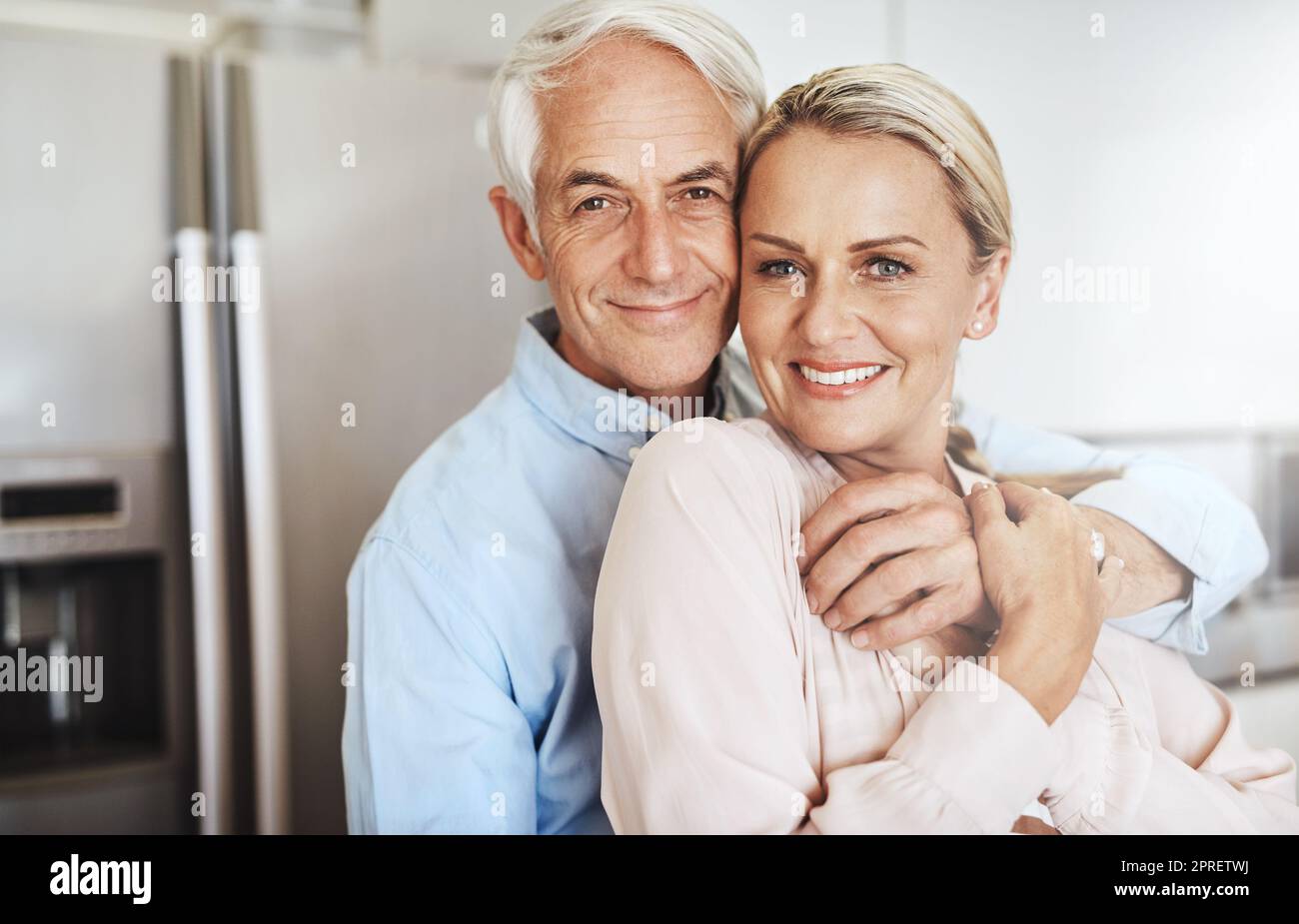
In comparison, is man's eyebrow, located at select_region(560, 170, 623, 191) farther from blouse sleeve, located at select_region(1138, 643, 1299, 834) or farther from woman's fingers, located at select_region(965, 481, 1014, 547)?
blouse sleeve, located at select_region(1138, 643, 1299, 834)

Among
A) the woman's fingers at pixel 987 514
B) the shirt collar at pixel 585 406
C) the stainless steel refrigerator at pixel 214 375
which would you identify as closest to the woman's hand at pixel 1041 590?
the woman's fingers at pixel 987 514

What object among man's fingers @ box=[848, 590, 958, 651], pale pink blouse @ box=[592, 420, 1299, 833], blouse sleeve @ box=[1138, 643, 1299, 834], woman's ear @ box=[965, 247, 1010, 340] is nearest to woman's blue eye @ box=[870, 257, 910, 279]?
woman's ear @ box=[965, 247, 1010, 340]

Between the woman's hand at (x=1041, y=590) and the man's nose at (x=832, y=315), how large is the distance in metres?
0.23

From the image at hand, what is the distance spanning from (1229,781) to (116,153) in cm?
161

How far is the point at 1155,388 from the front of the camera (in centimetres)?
125

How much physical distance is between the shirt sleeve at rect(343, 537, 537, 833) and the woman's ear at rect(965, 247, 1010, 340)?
2.07 feet

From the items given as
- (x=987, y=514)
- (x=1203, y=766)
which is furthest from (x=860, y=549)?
(x=1203, y=766)

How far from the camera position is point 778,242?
1059mm

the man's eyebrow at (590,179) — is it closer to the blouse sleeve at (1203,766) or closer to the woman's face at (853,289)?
the woman's face at (853,289)

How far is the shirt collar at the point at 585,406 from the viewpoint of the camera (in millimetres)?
1147

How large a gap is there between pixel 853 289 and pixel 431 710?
2.07ft

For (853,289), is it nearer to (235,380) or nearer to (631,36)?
(631,36)
